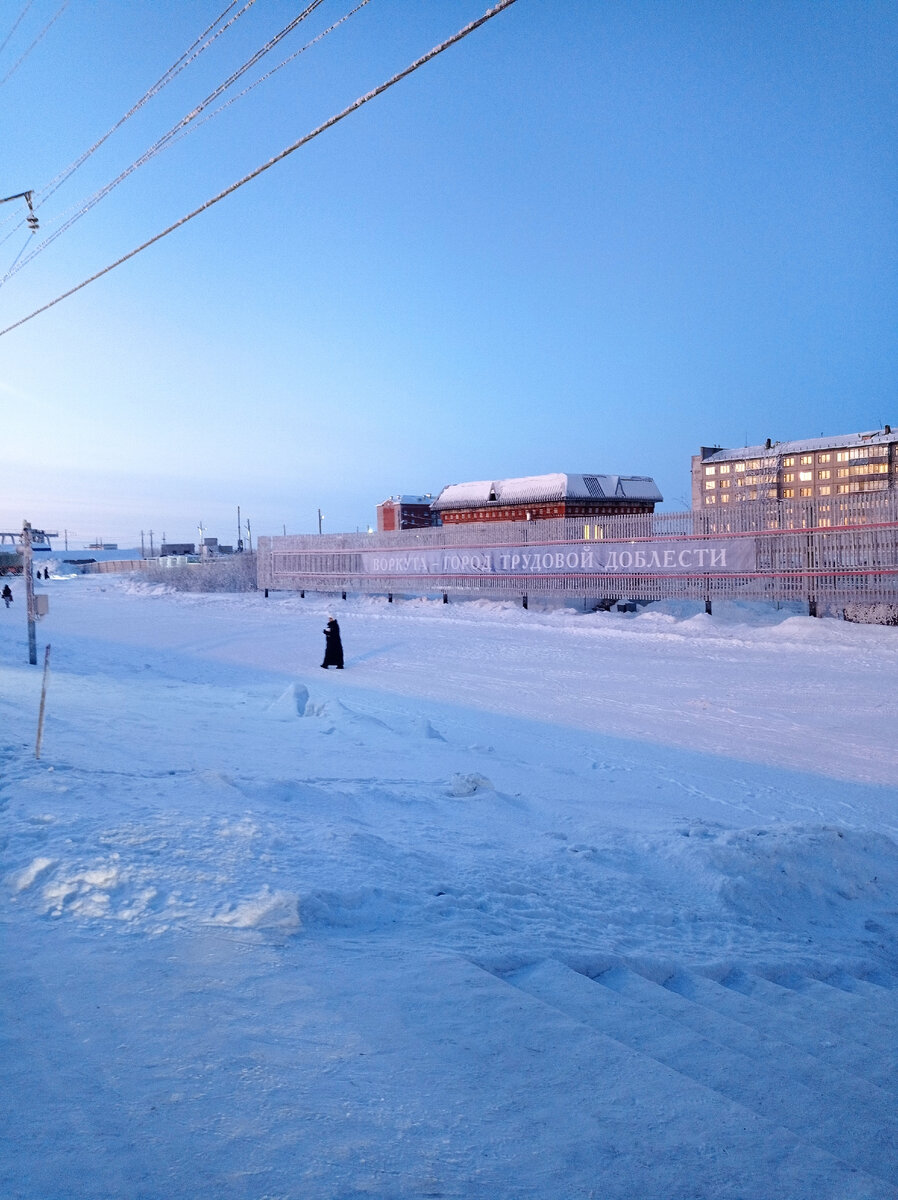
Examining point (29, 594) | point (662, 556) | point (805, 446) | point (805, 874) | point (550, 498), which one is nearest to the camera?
point (805, 874)

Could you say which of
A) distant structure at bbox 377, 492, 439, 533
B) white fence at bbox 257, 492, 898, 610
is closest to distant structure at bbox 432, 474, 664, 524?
white fence at bbox 257, 492, 898, 610

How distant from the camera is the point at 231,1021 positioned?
320cm

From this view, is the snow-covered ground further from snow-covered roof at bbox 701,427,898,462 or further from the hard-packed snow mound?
snow-covered roof at bbox 701,427,898,462

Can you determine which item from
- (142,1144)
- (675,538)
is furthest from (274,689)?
(675,538)

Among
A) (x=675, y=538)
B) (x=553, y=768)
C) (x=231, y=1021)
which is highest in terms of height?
(x=675, y=538)

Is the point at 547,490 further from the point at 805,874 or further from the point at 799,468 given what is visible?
the point at 799,468

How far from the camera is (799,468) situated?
286 feet

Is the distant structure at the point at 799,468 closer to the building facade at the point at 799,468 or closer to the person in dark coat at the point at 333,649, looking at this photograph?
the building facade at the point at 799,468

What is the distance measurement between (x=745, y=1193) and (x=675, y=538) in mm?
23465

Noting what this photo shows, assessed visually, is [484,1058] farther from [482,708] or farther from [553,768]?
[482,708]

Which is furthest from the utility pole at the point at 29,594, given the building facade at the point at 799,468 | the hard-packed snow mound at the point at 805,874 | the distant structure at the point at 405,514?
the building facade at the point at 799,468

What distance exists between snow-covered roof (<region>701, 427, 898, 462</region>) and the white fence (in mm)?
56794

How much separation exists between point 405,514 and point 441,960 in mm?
72222

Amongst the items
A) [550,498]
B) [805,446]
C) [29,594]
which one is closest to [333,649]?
[29,594]
